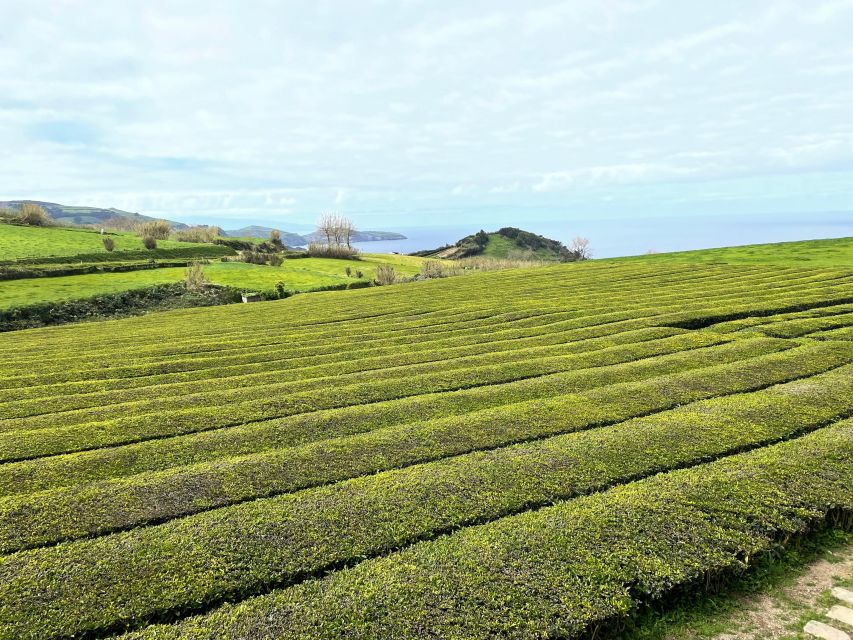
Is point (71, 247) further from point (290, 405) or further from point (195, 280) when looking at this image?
point (290, 405)

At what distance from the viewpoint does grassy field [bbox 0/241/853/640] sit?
6777 millimetres

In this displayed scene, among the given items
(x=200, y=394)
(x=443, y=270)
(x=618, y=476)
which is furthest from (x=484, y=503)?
(x=443, y=270)

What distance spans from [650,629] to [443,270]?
6934 centimetres

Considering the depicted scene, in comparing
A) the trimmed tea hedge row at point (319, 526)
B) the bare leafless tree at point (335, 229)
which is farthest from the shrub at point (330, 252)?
the trimmed tea hedge row at point (319, 526)

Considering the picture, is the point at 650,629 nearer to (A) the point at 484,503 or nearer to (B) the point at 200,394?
(A) the point at 484,503

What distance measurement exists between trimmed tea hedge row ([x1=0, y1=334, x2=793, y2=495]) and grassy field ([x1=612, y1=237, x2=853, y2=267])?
40.8 m

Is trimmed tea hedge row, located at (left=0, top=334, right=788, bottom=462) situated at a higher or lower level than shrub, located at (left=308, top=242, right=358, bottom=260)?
lower

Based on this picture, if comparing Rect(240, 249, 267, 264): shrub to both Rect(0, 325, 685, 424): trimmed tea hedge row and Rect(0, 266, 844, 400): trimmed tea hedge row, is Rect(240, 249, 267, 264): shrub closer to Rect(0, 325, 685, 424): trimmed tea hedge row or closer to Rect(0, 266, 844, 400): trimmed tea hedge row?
Rect(0, 266, 844, 400): trimmed tea hedge row

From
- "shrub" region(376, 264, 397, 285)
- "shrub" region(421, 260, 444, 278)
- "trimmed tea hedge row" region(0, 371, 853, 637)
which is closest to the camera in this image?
"trimmed tea hedge row" region(0, 371, 853, 637)

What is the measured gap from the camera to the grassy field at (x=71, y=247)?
59.9 m

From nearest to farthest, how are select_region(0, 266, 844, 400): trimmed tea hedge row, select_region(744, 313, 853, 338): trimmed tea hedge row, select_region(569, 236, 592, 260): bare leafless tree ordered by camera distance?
select_region(0, 266, 844, 400): trimmed tea hedge row → select_region(744, 313, 853, 338): trimmed tea hedge row → select_region(569, 236, 592, 260): bare leafless tree

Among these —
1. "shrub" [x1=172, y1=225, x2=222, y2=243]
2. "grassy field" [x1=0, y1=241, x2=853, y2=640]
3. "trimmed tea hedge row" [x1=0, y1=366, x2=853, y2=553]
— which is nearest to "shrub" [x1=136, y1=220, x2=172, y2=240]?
"shrub" [x1=172, y1=225, x2=222, y2=243]

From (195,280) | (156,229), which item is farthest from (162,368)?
(156,229)

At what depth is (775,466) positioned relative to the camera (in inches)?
381
